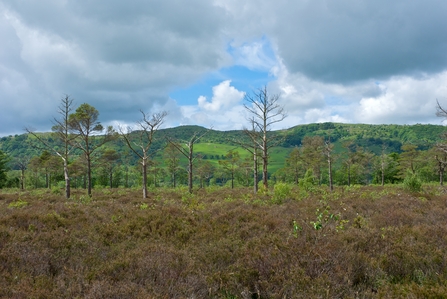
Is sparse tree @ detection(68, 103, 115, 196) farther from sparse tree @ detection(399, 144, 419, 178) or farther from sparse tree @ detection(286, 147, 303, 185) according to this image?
sparse tree @ detection(399, 144, 419, 178)

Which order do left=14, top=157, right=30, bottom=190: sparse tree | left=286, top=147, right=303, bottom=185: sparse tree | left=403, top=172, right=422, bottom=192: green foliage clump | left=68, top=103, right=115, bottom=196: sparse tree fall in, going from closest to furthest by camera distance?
left=403, top=172, right=422, bottom=192: green foliage clump → left=68, top=103, right=115, bottom=196: sparse tree → left=14, top=157, right=30, bottom=190: sparse tree → left=286, top=147, right=303, bottom=185: sparse tree

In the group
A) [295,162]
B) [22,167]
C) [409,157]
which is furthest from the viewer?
[295,162]

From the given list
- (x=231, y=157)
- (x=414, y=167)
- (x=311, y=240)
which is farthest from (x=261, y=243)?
(x=414, y=167)

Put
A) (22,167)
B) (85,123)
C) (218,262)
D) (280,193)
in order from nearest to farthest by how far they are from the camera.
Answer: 1. (218,262)
2. (280,193)
3. (85,123)
4. (22,167)

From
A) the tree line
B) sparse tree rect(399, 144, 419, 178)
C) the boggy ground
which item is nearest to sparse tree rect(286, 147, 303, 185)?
the tree line

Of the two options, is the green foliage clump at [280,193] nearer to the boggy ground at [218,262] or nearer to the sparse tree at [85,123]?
the boggy ground at [218,262]

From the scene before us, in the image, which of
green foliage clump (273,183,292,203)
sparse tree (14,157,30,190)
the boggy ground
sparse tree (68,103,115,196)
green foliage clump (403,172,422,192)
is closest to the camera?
the boggy ground

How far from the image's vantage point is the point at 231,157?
5388 centimetres

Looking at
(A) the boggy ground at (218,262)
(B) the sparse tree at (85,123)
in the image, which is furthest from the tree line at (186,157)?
(A) the boggy ground at (218,262)

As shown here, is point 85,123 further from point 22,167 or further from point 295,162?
point 295,162

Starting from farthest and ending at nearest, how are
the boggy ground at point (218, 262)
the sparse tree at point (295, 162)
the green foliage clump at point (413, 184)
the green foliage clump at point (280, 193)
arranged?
the sparse tree at point (295, 162) → the green foliage clump at point (413, 184) → the green foliage clump at point (280, 193) → the boggy ground at point (218, 262)

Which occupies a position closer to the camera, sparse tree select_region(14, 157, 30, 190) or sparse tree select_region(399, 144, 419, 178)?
sparse tree select_region(14, 157, 30, 190)

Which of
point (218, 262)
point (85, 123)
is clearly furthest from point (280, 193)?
point (85, 123)

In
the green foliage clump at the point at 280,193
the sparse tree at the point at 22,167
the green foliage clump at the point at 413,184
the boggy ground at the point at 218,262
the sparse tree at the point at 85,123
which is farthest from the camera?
the sparse tree at the point at 22,167
